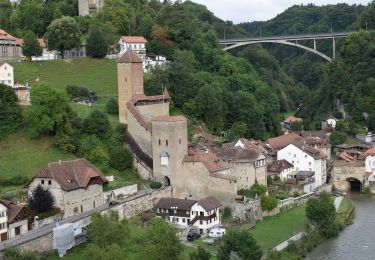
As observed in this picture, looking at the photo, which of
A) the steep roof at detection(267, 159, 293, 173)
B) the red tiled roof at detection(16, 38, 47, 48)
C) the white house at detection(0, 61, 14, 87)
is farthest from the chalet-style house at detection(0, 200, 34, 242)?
the red tiled roof at detection(16, 38, 47, 48)

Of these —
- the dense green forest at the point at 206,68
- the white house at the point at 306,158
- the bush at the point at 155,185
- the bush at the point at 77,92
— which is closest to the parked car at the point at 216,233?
the bush at the point at 155,185

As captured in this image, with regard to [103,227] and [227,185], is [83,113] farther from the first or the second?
[103,227]

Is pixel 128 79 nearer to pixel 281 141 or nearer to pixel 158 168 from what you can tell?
pixel 158 168

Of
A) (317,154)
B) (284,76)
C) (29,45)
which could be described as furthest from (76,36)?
(284,76)

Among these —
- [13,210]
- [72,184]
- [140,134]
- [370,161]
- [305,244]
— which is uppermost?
[140,134]

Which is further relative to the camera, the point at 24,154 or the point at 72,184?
the point at 24,154

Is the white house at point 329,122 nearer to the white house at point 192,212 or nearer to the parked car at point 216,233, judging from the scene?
the white house at point 192,212

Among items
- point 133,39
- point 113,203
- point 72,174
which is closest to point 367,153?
A: point 113,203
